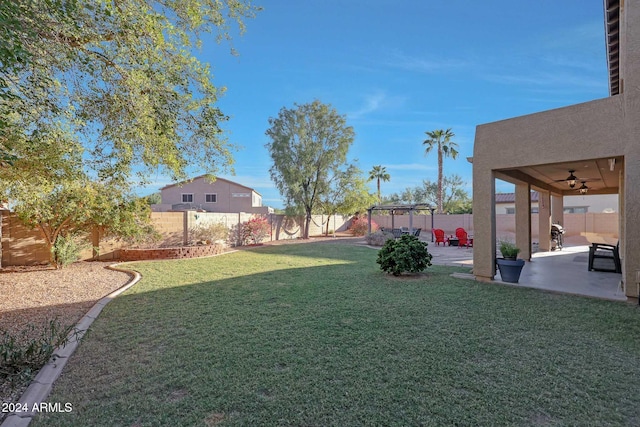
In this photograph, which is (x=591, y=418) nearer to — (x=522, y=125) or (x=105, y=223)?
(x=522, y=125)

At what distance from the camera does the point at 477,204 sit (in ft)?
23.9

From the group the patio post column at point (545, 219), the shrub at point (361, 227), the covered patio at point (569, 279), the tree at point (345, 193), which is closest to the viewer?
the covered patio at point (569, 279)

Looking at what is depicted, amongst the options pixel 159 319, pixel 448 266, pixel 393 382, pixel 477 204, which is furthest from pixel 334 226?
pixel 393 382

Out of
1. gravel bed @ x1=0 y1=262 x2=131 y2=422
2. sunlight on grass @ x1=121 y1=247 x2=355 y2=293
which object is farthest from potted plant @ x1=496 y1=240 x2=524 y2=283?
gravel bed @ x1=0 y1=262 x2=131 y2=422

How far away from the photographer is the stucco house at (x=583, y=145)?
5254 mm

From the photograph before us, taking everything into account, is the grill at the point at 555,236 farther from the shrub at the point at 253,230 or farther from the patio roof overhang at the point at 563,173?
the shrub at the point at 253,230

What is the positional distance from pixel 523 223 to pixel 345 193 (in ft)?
44.2

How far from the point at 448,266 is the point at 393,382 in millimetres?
7628

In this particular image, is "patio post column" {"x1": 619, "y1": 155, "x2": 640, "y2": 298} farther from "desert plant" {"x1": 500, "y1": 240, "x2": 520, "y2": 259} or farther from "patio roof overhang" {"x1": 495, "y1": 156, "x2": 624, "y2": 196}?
"desert plant" {"x1": 500, "y1": 240, "x2": 520, "y2": 259}

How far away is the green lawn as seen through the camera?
96.7 inches

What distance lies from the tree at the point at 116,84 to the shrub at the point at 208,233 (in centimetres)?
808

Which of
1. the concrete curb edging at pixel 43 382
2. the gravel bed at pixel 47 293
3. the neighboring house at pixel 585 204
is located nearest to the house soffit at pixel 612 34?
the concrete curb edging at pixel 43 382

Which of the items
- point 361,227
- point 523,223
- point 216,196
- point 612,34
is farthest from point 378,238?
point 216,196

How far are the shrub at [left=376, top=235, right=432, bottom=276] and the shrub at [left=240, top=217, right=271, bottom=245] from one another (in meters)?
11.2
